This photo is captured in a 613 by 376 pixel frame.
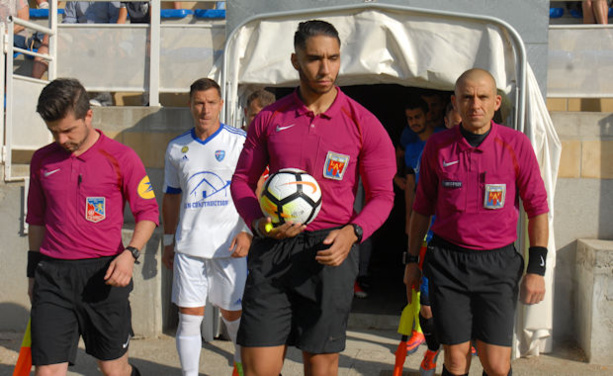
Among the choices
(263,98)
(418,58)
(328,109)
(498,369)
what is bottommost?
(498,369)

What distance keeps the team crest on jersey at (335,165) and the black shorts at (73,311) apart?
150cm

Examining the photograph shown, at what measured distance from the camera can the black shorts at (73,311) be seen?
12.5ft

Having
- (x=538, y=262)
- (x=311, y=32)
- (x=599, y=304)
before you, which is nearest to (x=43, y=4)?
(x=311, y=32)

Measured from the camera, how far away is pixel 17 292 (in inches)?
266

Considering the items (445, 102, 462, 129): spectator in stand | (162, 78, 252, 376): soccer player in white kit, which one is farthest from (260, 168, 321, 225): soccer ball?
(445, 102, 462, 129): spectator in stand

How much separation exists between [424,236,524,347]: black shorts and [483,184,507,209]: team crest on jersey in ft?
0.86

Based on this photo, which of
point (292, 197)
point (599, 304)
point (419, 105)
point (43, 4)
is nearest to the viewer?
point (292, 197)

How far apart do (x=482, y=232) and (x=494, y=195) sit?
220mm

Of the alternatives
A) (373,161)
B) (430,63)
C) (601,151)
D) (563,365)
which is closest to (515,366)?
(563,365)

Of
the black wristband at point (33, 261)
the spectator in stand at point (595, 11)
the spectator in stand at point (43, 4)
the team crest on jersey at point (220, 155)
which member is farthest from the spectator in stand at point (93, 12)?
the spectator in stand at point (595, 11)

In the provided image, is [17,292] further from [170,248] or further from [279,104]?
[279,104]

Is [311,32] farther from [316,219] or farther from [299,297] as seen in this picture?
[299,297]

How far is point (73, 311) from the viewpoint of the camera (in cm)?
392

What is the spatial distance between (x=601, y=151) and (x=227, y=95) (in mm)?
3479
